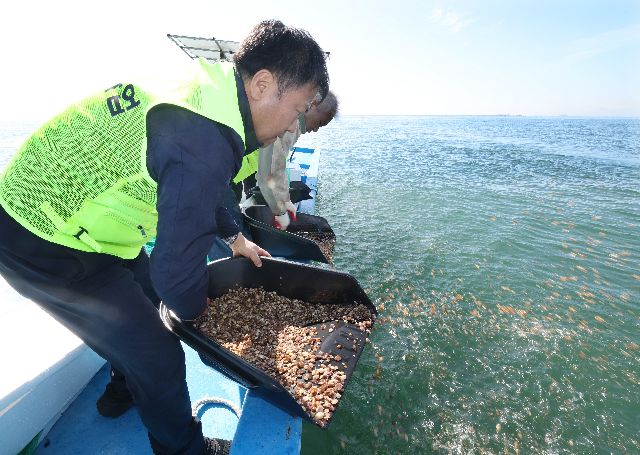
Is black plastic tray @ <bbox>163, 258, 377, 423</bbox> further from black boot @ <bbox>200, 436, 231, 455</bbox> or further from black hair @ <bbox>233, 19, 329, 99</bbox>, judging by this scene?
black hair @ <bbox>233, 19, 329, 99</bbox>

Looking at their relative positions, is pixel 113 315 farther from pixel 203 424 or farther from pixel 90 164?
pixel 203 424

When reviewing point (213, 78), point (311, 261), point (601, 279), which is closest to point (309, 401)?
point (213, 78)

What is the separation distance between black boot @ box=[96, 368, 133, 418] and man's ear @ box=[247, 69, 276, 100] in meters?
1.77

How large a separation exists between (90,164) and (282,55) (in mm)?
781

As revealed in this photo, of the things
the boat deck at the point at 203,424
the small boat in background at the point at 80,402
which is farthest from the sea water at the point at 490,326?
the small boat in background at the point at 80,402

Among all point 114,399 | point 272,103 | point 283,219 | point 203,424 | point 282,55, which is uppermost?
point 282,55

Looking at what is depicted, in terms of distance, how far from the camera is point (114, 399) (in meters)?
2.00

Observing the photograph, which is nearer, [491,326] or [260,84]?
[260,84]

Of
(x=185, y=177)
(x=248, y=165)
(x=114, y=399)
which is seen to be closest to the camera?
(x=185, y=177)

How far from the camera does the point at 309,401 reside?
1.72 metres

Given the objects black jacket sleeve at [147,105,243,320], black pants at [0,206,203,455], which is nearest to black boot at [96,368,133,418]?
black pants at [0,206,203,455]

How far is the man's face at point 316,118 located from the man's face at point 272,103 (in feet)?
8.25

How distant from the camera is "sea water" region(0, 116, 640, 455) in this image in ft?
9.16

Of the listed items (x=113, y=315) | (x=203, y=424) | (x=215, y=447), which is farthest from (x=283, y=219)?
(x=113, y=315)
